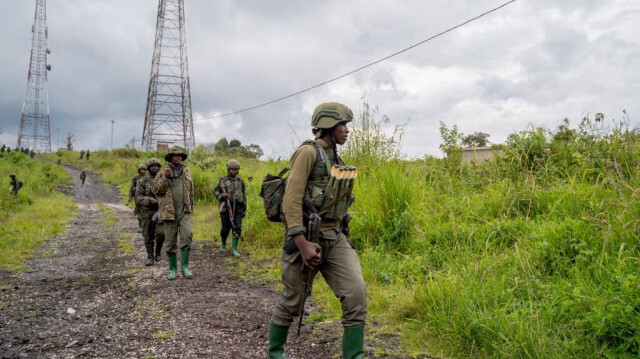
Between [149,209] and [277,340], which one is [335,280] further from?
[149,209]

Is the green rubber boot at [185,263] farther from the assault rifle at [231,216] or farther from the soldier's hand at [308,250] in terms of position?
the soldier's hand at [308,250]

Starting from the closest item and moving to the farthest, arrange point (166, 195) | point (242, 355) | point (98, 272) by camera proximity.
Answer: point (242, 355) → point (166, 195) → point (98, 272)

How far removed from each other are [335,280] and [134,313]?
10.6 feet

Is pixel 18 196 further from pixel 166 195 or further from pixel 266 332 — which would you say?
pixel 266 332

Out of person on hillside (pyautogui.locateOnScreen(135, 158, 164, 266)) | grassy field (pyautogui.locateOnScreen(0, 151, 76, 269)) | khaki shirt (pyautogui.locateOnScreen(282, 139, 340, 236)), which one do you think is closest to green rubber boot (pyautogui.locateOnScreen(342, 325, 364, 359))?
khaki shirt (pyautogui.locateOnScreen(282, 139, 340, 236))

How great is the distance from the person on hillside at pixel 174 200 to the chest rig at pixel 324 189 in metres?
4.03

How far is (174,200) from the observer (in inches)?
261

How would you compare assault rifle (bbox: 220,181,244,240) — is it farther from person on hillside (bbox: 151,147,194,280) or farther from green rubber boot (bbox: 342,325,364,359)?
green rubber boot (bbox: 342,325,364,359)

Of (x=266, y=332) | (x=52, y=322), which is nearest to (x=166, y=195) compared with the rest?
(x=52, y=322)

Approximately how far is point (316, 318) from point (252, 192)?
6472mm

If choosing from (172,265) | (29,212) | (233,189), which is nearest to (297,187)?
(172,265)

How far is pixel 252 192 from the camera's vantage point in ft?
35.9

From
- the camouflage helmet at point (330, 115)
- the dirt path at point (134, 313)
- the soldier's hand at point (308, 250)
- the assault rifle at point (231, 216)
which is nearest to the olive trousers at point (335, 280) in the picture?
the soldier's hand at point (308, 250)

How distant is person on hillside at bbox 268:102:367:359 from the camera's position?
2955mm
